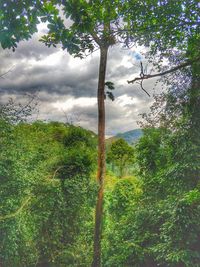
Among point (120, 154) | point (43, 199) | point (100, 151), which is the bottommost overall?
point (43, 199)

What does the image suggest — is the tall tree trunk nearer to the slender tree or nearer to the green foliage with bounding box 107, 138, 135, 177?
the slender tree

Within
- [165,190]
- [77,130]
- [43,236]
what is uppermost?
[77,130]

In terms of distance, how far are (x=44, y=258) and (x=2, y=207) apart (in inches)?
202

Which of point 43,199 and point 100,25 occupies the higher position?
point 100,25

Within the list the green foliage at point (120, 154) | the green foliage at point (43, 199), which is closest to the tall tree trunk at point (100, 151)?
the green foliage at point (43, 199)

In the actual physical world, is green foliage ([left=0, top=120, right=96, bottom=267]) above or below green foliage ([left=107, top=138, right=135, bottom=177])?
below

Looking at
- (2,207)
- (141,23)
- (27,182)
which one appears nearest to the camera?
(141,23)

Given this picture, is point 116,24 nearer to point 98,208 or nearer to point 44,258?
point 98,208

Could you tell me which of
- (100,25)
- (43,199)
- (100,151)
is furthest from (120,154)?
(100,25)

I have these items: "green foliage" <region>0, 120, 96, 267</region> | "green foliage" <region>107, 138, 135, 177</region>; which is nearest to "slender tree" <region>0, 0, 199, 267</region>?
"green foliage" <region>0, 120, 96, 267</region>

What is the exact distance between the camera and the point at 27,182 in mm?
19234

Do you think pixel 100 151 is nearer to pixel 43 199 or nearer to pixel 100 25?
pixel 43 199

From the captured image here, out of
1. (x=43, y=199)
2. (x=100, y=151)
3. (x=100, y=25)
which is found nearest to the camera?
(x=100, y=25)

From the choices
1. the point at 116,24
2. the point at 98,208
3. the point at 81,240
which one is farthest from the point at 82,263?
the point at 116,24
